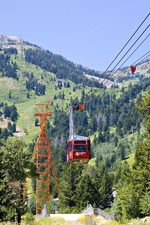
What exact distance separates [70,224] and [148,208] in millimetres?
13816

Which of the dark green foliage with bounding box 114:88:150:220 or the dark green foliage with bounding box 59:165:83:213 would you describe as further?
the dark green foliage with bounding box 59:165:83:213

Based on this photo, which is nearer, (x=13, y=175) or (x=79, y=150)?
(x=79, y=150)

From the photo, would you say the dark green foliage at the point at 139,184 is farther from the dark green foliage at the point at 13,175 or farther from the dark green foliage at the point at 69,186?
the dark green foliage at the point at 69,186

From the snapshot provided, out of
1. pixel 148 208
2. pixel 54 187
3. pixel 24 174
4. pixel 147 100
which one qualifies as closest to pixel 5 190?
pixel 24 174

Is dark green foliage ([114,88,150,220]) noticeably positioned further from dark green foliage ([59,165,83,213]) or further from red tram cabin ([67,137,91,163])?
dark green foliage ([59,165,83,213])

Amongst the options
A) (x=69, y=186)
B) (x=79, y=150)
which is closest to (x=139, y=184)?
(x=79, y=150)

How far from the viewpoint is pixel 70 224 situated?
209 ft

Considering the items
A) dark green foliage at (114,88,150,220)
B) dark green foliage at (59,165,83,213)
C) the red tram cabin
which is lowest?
dark green foliage at (59,165,83,213)

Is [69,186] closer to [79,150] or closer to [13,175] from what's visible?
[13,175]

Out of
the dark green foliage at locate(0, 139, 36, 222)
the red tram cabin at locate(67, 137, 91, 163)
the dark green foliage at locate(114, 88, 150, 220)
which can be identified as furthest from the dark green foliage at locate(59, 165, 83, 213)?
the red tram cabin at locate(67, 137, 91, 163)

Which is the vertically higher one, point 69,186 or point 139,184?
point 139,184

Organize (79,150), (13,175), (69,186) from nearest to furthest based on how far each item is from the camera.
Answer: (79,150), (13,175), (69,186)

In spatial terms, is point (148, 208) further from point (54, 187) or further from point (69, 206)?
point (54, 187)

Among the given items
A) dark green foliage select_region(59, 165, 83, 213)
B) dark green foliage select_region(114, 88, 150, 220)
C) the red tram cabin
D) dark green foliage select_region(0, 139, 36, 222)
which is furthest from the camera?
dark green foliage select_region(59, 165, 83, 213)
